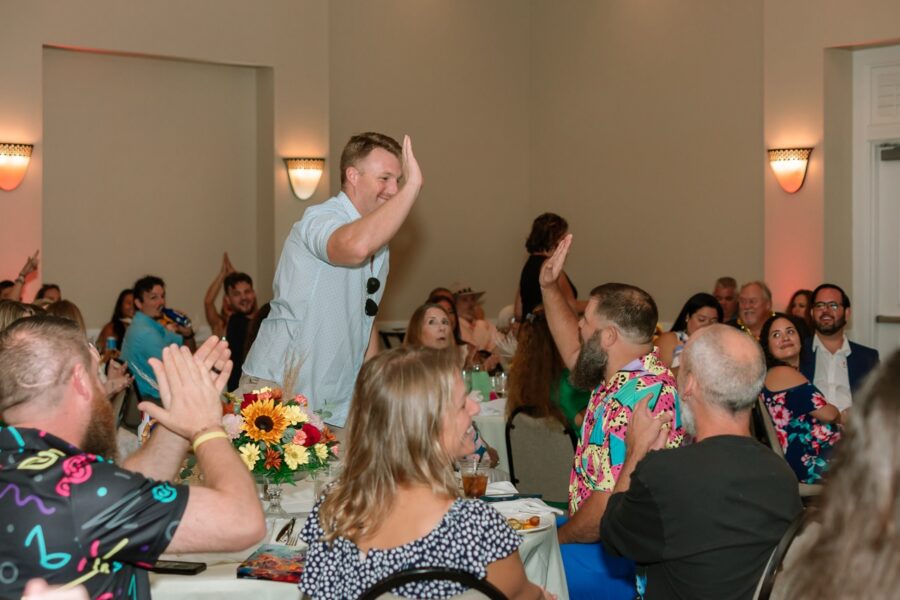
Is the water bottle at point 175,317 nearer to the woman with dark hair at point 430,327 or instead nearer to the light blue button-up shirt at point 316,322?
the woman with dark hair at point 430,327

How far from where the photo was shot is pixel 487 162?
1139 centimetres

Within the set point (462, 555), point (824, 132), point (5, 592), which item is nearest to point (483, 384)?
point (824, 132)

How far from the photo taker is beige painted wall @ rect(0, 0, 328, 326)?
8.57 metres

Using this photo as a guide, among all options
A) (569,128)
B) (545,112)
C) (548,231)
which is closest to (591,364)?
(548,231)

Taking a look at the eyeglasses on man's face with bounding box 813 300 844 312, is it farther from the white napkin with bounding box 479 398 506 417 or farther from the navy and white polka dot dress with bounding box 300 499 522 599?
the navy and white polka dot dress with bounding box 300 499 522 599

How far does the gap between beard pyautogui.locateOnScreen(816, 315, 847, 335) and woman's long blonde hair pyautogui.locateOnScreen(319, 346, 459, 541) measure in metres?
4.84

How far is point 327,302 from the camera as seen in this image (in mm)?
3783

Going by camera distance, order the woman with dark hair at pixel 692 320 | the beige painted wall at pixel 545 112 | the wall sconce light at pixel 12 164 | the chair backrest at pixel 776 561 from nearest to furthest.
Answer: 1. the chair backrest at pixel 776 561
2. the woman with dark hair at pixel 692 320
3. the wall sconce light at pixel 12 164
4. the beige painted wall at pixel 545 112

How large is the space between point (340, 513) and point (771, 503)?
104cm

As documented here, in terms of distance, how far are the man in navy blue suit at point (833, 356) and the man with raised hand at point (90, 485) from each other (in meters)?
5.34

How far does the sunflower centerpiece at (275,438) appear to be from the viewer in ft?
10.7

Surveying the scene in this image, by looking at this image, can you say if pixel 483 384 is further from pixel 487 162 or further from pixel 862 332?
pixel 487 162

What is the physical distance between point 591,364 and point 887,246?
617 cm

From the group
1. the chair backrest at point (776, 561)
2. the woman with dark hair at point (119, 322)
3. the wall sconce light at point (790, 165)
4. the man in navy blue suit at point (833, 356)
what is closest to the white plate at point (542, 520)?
the chair backrest at point (776, 561)
